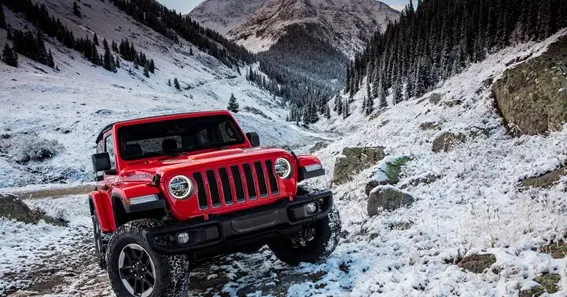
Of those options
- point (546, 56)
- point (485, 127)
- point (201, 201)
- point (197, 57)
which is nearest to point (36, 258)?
point (201, 201)

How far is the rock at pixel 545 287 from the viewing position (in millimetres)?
3827

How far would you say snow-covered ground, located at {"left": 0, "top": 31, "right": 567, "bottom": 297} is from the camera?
15.4 feet

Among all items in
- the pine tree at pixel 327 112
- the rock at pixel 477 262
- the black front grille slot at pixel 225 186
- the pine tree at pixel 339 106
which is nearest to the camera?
the rock at pixel 477 262

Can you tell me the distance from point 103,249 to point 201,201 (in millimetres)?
3565

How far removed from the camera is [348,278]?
566 cm

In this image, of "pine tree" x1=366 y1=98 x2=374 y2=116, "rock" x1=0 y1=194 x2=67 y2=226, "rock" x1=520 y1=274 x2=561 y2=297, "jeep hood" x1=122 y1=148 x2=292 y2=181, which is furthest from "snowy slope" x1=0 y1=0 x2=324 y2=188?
"rock" x1=520 y1=274 x2=561 y2=297

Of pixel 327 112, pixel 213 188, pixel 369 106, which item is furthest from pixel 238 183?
pixel 327 112

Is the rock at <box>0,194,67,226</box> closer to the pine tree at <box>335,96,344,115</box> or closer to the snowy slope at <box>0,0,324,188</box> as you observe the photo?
the snowy slope at <box>0,0,324,188</box>

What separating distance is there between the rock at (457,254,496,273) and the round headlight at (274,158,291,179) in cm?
237

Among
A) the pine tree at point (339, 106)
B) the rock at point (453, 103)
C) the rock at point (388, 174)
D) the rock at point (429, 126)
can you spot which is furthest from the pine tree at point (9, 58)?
the rock at point (388, 174)

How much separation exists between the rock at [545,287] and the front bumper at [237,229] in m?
2.56

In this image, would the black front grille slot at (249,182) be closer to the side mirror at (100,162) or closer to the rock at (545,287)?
the side mirror at (100,162)

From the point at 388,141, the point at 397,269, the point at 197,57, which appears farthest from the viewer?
the point at 197,57

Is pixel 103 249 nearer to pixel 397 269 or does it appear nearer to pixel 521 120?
pixel 397 269
